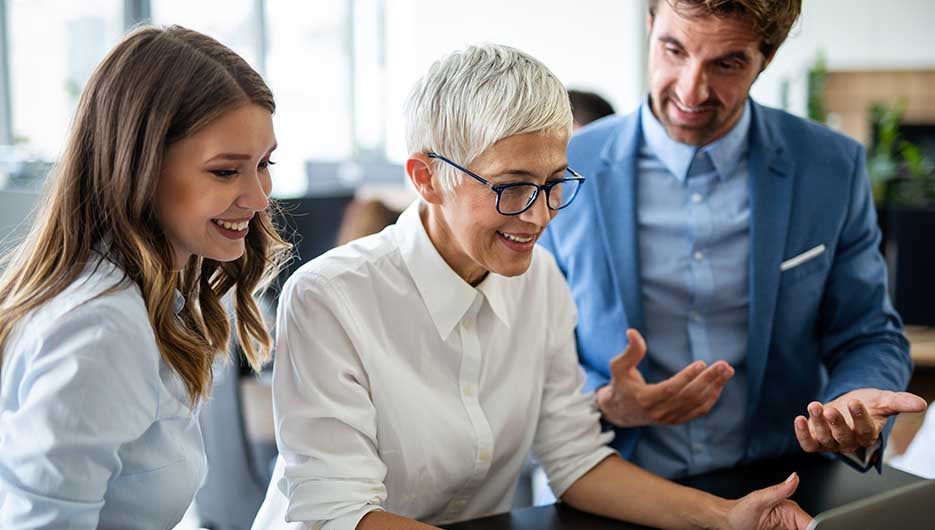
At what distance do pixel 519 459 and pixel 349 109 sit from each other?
776 centimetres

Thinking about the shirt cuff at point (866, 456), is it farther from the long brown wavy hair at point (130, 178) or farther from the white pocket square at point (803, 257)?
the long brown wavy hair at point (130, 178)

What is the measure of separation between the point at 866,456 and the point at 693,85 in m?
0.68

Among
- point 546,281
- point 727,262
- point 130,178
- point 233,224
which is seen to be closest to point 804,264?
point 727,262

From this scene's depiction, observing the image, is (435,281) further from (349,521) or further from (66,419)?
(66,419)

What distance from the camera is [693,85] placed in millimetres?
1738

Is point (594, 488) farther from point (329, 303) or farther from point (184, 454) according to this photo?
point (184, 454)

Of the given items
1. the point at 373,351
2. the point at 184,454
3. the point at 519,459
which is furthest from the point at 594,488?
the point at 184,454

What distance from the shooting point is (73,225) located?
50.7 inches

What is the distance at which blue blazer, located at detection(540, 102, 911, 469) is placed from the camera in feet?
5.96

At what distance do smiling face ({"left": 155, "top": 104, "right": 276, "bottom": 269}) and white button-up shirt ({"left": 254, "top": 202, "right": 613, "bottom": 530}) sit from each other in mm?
140

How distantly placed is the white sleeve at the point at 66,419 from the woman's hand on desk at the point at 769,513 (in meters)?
0.86

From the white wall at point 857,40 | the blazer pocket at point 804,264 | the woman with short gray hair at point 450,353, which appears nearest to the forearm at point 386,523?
the woman with short gray hair at point 450,353

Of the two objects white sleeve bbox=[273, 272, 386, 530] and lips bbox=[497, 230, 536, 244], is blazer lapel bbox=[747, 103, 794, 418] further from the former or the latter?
white sleeve bbox=[273, 272, 386, 530]

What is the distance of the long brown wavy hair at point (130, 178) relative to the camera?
1.27 meters
